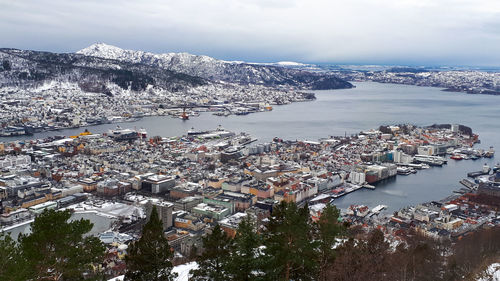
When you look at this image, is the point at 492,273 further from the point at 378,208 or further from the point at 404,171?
the point at 404,171

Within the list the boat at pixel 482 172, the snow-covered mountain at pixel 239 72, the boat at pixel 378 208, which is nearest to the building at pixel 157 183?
the boat at pixel 378 208

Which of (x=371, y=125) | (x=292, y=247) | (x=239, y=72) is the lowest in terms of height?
(x=371, y=125)

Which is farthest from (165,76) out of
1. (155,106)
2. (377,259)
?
(377,259)

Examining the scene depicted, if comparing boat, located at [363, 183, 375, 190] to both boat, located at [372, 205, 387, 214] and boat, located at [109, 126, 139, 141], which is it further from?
boat, located at [109, 126, 139, 141]

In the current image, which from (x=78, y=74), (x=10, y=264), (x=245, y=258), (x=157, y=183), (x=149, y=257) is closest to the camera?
(x=10, y=264)

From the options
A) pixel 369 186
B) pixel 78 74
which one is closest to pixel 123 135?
pixel 369 186

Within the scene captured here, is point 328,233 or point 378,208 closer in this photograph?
point 328,233

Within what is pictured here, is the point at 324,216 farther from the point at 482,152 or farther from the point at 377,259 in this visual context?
the point at 482,152

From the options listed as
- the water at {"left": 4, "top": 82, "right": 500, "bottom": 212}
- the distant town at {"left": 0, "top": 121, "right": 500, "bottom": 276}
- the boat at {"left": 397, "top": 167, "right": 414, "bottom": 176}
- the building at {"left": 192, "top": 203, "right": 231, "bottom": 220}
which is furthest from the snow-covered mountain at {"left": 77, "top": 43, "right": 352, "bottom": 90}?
the building at {"left": 192, "top": 203, "right": 231, "bottom": 220}
